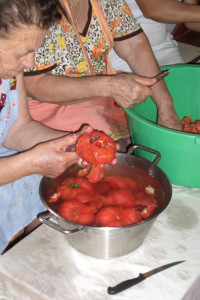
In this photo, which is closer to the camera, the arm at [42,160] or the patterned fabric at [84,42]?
the arm at [42,160]

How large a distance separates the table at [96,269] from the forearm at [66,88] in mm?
533

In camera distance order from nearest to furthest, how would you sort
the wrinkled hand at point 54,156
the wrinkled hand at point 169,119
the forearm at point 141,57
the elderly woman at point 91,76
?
the wrinkled hand at point 54,156 → the elderly woman at point 91,76 → the wrinkled hand at point 169,119 → the forearm at point 141,57

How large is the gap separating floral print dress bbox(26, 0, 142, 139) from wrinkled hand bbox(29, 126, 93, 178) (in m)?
0.33

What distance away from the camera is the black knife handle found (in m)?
0.86

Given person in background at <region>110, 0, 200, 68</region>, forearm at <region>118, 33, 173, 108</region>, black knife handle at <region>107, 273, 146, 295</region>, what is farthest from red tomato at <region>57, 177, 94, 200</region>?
person in background at <region>110, 0, 200, 68</region>

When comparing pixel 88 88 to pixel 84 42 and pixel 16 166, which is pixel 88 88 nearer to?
pixel 84 42

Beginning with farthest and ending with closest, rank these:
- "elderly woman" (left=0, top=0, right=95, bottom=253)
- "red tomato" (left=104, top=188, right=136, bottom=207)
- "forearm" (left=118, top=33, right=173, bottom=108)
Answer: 1. "forearm" (left=118, top=33, right=173, bottom=108)
2. "red tomato" (left=104, top=188, right=136, bottom=207)
3. "elderly woman" (left=0, top=0, right=95, bottom=253)

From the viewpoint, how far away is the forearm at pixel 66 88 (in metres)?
1.29

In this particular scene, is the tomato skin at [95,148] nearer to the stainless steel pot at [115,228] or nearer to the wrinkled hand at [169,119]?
the stainless steel pot at [115,228]

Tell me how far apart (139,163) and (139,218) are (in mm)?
220

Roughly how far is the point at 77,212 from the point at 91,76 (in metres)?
0.65

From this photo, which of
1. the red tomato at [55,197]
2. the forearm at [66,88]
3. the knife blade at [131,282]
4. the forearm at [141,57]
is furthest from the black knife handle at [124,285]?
the forearm at [141,57]

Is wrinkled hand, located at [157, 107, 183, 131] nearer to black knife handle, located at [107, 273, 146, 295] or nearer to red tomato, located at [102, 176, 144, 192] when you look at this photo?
red tomato, located at [102, 176, 144, 192]

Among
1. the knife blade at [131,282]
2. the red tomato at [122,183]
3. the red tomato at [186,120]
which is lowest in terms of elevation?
the knife blade at [131,282]
